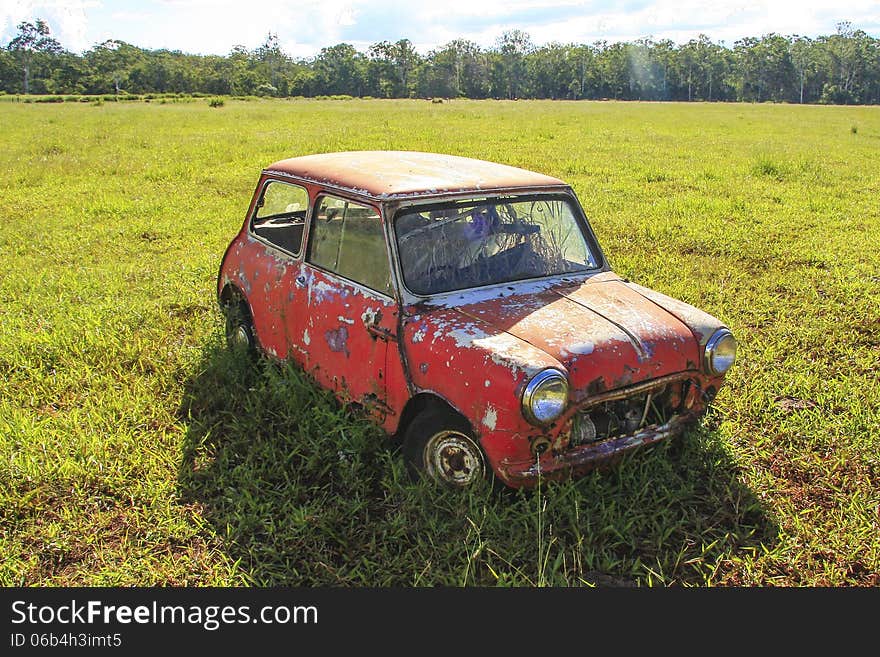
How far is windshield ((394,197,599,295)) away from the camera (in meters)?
3.37

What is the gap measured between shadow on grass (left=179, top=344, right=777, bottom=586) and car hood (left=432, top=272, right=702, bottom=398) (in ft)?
1.71

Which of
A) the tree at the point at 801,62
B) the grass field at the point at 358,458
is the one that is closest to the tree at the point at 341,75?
the tree at the point at 801,62

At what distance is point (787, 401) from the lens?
14.0ft

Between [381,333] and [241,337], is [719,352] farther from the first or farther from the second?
[241,337]

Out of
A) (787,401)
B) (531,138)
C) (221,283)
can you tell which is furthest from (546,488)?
(531,138)

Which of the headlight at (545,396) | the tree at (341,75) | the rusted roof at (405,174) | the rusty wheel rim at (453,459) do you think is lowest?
the rusty wheel rim at (453,459)

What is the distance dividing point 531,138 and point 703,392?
50.8 feet

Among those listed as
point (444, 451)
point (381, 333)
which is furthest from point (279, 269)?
point (444, 451)

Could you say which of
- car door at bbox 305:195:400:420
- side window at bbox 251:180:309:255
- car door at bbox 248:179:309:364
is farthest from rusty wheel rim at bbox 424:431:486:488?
side window at bbox 251:180:309:255

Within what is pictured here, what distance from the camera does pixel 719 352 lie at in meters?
3.28

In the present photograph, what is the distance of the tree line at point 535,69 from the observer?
3130 inches

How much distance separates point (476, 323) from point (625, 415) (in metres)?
0.81

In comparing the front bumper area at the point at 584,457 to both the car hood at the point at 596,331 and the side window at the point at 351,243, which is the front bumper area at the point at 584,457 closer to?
the car hood at the point at 596,331

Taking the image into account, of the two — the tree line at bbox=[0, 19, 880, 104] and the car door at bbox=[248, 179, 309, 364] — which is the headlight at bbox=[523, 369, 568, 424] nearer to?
the car door at bbox=[248, 179, 309, 364]
